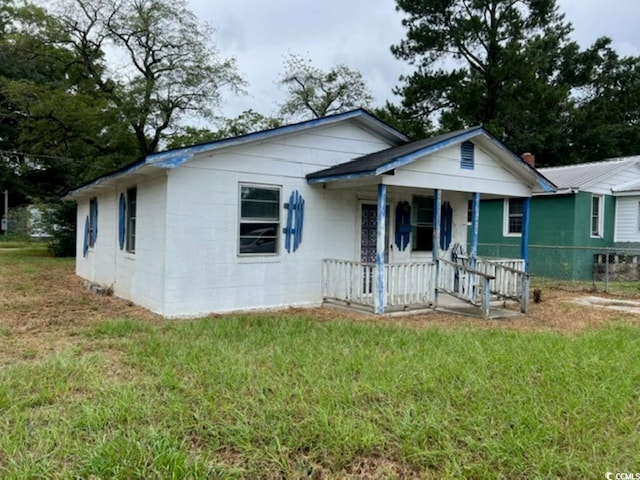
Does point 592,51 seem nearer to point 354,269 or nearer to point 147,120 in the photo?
point 147,120

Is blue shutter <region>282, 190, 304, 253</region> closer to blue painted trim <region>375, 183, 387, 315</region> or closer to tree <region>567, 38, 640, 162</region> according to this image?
blue painted trim <region>375, 183, 387, 315</region>

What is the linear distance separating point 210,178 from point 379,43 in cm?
2397

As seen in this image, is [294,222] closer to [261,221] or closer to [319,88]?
[261,221]

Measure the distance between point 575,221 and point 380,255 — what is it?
1106 cm

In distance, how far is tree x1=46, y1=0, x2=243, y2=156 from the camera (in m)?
21.2

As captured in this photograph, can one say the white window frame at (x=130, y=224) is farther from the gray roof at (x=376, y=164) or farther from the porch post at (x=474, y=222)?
the porch post at (x=474, y=222)

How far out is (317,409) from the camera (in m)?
3.52

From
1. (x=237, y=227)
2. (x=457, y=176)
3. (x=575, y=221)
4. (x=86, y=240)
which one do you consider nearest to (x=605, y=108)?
(x=575, y=221)

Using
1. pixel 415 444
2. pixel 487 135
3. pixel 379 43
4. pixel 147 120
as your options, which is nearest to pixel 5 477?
pixel 415 444

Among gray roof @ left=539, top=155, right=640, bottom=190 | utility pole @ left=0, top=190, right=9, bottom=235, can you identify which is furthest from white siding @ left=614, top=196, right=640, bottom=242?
utility pole @ left=0, top=190, right=9, bottom=235

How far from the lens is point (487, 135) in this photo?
8.86 metres

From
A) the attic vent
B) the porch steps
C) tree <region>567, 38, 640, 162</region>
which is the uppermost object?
tree <region>567, 38, 640, 162</region>

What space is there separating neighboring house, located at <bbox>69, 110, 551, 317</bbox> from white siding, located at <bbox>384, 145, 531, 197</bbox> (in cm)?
2

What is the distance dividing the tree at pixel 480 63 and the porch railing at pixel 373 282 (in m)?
17.1
